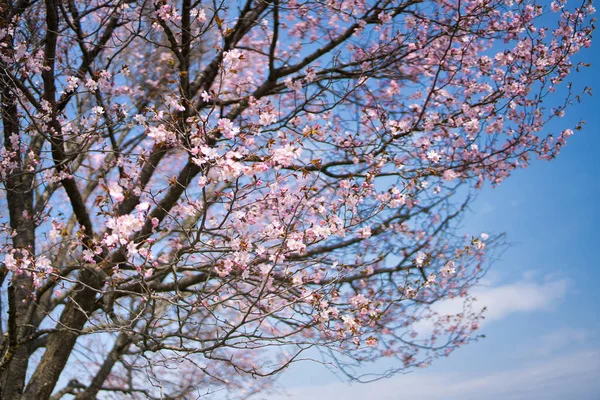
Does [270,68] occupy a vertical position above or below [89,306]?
above

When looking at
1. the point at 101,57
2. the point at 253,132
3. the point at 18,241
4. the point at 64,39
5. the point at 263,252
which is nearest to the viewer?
the point at 263,252

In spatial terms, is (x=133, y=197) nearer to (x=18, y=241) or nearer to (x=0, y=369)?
(x=18, y=241)

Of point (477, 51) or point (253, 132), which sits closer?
point (253, 132)

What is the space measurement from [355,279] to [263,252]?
11.8 feet

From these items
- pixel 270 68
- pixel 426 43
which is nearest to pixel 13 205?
pixel 270 68

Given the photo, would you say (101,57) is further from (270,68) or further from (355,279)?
(355,279)

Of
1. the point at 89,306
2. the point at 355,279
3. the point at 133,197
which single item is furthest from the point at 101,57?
the point at 355,279

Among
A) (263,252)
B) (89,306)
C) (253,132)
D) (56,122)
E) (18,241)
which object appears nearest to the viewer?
(263,252)

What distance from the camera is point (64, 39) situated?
24.7 ft

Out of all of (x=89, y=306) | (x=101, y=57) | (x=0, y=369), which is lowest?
(x=0, y=369)

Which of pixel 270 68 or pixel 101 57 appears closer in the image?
pixel 270 68

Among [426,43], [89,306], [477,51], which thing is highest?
[477,51]

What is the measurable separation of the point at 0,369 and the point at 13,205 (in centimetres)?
227

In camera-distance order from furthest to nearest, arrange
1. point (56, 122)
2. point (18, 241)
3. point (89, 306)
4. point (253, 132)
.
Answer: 1. point (18, 241)
2. point (89, 306)
3. point (56, 122)
4. point (253, 132)
